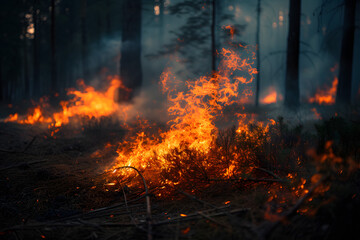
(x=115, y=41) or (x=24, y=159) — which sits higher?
(x=115, y=41)

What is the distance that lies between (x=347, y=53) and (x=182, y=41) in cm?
966

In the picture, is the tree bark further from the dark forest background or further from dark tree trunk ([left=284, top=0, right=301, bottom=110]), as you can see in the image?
dark tree trunk ([left=284, top=0, right=301, bottom=110])

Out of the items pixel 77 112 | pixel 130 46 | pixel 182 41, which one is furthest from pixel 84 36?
pixel 77 112

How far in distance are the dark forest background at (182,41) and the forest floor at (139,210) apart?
18.8 feet

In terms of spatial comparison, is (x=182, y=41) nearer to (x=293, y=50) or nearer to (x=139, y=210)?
(x=293, y=50)

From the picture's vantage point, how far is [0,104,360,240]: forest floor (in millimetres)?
1866

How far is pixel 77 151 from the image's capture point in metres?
6.07

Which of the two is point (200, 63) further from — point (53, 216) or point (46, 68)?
point (46, 68)

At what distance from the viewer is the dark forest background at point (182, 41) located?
10109 millimetres

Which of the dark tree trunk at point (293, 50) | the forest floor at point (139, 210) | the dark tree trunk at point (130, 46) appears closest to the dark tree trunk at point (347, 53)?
the dark tree trunk at point (293, 50)

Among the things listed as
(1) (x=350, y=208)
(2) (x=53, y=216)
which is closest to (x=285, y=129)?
(1) (x=350, y=208)

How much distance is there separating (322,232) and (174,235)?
118 centimetres

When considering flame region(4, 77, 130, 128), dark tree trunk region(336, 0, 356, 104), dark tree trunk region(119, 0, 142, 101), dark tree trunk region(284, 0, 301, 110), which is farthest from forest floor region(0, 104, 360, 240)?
dark tree trunk region(336, 0, 356, 104)

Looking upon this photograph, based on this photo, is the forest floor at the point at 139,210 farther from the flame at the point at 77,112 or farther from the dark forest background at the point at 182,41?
the dark forest background at the point at 182,41
